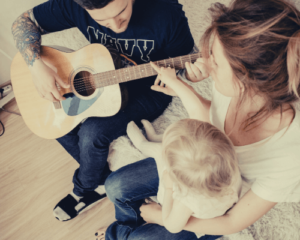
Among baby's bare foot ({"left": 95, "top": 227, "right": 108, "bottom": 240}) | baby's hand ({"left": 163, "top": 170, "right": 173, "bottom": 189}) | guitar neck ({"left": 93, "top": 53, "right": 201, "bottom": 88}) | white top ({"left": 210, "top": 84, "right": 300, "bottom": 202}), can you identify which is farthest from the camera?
baby's bare foot ({"left": 95, "top": 227, "right": 108, "bottom": 240})

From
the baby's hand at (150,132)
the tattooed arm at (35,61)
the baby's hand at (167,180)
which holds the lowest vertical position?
the baby's hand at (150,132)

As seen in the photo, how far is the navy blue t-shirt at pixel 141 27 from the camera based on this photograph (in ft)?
2.66

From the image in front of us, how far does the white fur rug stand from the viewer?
0.74 meters

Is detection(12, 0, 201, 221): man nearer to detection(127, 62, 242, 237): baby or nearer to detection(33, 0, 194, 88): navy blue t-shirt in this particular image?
detection(33, 0, 194, 88): navy blue t-shirt

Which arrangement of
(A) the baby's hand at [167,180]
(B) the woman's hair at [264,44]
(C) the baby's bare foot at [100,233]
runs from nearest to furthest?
(B) the woman's hair at [264,44], (A) the baby's hand at [167,180], (C) the baby's bare foot at [100,233]

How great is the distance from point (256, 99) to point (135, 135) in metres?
0.58

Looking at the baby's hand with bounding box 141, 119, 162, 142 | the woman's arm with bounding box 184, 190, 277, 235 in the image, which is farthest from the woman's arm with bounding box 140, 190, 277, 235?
the baby's hand with bounding box 141, 119, 162, 142

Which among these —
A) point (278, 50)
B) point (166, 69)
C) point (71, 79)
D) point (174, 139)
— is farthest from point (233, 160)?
point (71, 79)

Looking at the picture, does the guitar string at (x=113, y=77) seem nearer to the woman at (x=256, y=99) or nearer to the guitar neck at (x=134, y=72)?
the guitar neck at (x=134, y=72)

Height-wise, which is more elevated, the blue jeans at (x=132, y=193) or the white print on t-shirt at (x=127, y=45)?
the white print on t-shirt at (x=127, y=45)

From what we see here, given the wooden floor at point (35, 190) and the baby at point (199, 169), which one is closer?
the baby at point (199, 169)

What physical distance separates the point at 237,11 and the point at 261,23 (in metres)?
0.07

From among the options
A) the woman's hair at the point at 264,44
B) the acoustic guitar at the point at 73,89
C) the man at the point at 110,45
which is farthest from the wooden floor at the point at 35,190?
the woman's hair at the point at 264,44

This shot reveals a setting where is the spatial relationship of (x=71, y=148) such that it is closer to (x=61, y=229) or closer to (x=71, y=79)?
(x=71, y=79)
